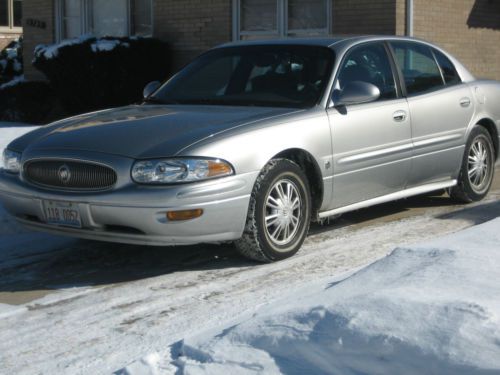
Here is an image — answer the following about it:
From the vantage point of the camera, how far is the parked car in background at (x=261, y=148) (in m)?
5.77

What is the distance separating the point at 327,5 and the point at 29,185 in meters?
8.49

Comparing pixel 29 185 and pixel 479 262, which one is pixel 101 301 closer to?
pixel 29 185

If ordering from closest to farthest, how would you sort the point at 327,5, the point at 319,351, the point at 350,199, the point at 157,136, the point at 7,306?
the point at 319,351, the point at 7,306, the point at 157,136, the point at 350,199, the point at 327,5

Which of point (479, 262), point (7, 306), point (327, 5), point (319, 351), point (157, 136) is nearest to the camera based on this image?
point (319, 351)

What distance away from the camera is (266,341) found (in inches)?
161

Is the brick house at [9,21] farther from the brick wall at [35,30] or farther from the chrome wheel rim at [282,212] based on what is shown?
the chrome wheel rim at [282,212]

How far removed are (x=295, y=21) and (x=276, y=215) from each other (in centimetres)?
860

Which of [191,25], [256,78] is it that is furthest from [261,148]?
[191,25]

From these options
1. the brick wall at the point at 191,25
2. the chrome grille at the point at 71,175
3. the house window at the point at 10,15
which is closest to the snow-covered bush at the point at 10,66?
the house window at the point at 10,15

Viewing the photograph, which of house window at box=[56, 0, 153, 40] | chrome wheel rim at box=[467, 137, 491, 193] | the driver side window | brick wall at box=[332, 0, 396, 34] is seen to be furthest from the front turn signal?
house window at box=[56, 0, 153, 40]

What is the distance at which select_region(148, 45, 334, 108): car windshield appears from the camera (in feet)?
22.5

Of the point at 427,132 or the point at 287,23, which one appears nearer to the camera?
the point at 427,132

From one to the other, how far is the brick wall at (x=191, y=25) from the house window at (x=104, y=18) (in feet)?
1.70

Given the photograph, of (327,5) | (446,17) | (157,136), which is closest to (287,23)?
(327,5)
